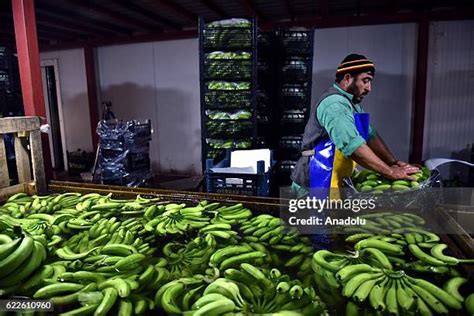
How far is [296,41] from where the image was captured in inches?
201

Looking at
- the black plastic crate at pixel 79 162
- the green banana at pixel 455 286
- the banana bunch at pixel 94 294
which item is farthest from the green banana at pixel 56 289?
the black plastic crate at pixel 79 162

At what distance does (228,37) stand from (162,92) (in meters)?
4.53

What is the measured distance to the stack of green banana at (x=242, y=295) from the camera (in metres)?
1.24

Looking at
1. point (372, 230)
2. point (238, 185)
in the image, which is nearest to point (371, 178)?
point (372, 230)

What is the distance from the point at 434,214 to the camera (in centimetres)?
206

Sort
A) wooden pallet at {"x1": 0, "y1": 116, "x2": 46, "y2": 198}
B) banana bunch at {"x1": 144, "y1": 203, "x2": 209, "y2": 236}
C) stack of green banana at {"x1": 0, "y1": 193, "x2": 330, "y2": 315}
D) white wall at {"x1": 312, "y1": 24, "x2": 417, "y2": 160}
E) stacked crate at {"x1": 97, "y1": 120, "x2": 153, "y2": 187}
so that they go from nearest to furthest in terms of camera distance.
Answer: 1. stack of green banana at {"x1": 0, "y1": 193, "x2": 330, "y2": 315}
2. banana bunch at {"x1": 144, "y1": 203, "x2": 209, "y2": 236}
3. wooden pallet at {"x1": 0, "y1": 116, "x2": 46, "y2": 198}
4. stacked crate at {"x1": 97, "y1": 120, "x2": 153, "y2": 187}
5. white wall at {"x1": 312, "y1": 24, "x2": 417, "y2": 160}

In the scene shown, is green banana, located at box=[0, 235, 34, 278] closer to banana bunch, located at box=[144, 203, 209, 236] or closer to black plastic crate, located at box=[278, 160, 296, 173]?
banana bunch, located at box=[144, 203, 209, 236]

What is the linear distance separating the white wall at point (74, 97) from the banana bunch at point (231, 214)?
27.5 feet

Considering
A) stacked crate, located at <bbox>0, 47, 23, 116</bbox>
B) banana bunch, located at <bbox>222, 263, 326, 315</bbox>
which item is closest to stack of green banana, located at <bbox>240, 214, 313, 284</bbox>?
banana bunch, located at <bbox>222, 263, 326, 315</bbox>

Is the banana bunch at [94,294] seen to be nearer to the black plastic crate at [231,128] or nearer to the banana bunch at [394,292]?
the banana bunch at [394,292]

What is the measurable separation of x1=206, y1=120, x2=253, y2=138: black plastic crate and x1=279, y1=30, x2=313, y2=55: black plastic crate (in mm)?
1500

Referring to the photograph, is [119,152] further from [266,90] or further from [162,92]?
[162,92]

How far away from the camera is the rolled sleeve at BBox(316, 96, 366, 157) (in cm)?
228

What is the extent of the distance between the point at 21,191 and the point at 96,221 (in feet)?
4.44
